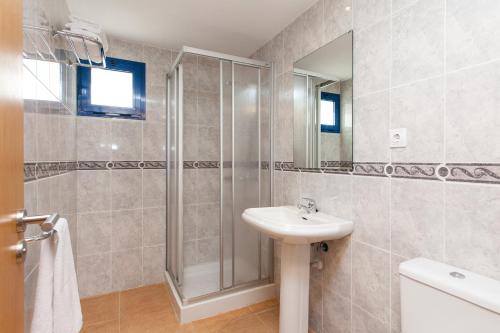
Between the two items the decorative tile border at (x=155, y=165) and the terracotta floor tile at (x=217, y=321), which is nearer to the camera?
the terracotta floor tile at (x=217, y=321)

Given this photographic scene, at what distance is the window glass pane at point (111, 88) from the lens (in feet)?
7.19

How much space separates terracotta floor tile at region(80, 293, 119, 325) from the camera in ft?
6.30

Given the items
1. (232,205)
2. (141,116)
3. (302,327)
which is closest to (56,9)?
(141,116)

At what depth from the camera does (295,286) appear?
1.51m

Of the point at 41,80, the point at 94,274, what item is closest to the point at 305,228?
the point at 41,80

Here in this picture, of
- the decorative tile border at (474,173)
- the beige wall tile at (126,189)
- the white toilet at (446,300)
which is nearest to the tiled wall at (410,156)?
the decorative tile border at (474,173)

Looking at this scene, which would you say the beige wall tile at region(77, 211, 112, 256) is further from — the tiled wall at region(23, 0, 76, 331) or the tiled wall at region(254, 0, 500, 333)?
the tiled wall at region(254, 0, 500, 333)

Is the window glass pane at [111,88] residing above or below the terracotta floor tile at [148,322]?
above

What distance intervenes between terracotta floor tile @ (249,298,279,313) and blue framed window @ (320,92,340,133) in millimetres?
1518

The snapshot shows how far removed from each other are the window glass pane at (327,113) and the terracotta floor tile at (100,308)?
2.17 meters

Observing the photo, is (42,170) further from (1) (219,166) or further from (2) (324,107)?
(2) (324,107)

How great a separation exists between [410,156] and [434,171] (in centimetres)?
12

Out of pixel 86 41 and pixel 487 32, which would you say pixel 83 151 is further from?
pixel 487 32

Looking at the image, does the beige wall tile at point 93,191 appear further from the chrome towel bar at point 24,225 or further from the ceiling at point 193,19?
the chrome towel bar at point 24,225
